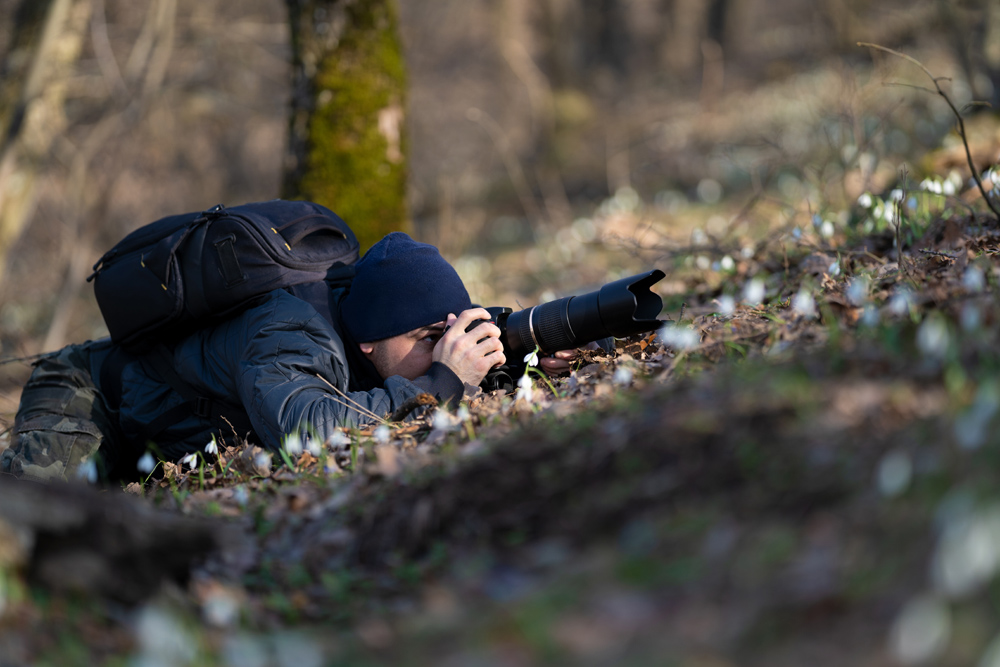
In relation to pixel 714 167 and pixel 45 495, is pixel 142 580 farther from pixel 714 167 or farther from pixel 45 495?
pixel 714 167

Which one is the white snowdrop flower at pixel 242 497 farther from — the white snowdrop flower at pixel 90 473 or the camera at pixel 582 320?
the camera at pixel 582 320

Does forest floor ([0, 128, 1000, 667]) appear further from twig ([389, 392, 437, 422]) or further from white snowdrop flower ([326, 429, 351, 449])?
twig ([389, 392, 437, 422])

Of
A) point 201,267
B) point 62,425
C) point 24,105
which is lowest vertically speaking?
point 62,425

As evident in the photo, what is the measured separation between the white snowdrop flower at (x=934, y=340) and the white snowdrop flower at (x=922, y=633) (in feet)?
2.59

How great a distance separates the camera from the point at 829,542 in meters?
1.96

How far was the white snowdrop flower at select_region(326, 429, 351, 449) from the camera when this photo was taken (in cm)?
351

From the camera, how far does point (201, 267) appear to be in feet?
13.3

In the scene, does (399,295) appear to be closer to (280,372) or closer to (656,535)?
(280,372)

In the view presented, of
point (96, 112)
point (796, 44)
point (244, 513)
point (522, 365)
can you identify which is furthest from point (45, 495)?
point (796, 44)

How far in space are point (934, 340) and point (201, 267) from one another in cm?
316

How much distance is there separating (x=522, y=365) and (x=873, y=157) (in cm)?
421

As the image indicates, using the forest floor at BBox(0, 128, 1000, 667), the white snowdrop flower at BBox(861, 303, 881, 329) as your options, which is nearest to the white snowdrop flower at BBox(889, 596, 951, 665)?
the forest floor at BBox(0, 128, 1000, 667)

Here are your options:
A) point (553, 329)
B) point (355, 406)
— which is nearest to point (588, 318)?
point (553, 329)

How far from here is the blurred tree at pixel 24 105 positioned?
7.60m
